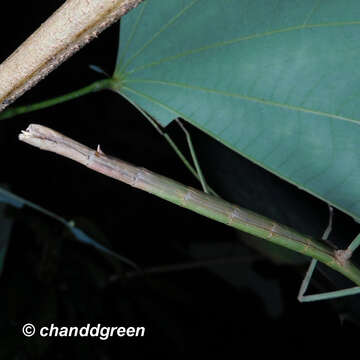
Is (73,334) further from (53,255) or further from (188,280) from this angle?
(188,280)

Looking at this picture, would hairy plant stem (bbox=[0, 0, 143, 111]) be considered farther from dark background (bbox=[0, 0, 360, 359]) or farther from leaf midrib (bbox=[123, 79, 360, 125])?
dark background (bbox=[0, 0, 360, 359])

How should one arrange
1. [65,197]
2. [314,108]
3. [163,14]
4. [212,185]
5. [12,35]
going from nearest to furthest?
[314,108] < [163,14] < [212,185] < [12,35] < [65,197]

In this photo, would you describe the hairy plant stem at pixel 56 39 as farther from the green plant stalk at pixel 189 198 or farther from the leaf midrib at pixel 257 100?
the leaf midrib at pixel 257 100

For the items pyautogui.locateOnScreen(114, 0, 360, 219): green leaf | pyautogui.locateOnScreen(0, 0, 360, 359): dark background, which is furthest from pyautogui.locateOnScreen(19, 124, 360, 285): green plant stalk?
pyautogui.locateOnScreen(114, 0, 360, 219): green leaf

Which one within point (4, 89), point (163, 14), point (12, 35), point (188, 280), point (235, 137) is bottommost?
point (4, 89)

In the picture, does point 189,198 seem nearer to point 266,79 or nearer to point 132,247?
point 266,79

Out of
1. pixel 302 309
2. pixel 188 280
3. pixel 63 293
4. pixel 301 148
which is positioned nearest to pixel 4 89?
pixel 301 148
